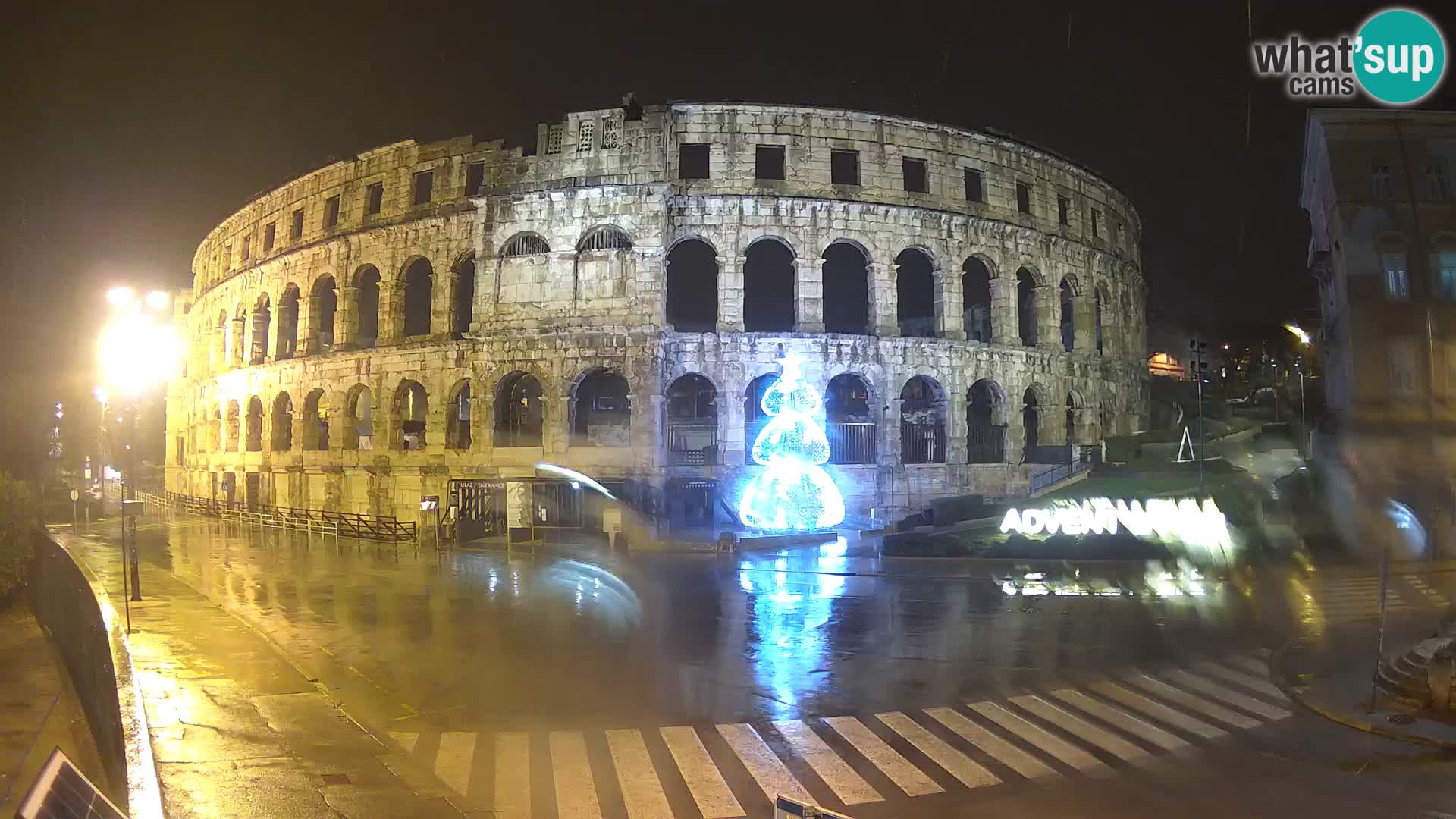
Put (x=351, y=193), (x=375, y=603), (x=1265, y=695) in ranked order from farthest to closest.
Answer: (x=351, y=193)
(x=375, y=603)
(x=1265, y=695)

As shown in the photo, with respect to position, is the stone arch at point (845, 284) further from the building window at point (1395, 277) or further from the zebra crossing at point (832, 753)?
the zebra crossing at point (832, 753)

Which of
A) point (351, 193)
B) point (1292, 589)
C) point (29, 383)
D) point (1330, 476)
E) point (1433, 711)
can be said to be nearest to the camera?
point (1433, 711)

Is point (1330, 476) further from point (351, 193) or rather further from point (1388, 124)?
point (351, 193)

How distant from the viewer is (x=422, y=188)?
3862 cm

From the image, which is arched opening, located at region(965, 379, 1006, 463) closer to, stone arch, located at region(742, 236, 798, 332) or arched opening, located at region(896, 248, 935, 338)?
stone arch, located at region(742, 236, 798, 332)

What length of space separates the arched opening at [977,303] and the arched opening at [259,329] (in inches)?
1554

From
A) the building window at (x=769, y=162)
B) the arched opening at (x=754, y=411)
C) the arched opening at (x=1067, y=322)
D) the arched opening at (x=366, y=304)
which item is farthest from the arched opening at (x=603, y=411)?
the arched opening at (x=1067, y=322)

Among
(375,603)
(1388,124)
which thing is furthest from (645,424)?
(1388,124)

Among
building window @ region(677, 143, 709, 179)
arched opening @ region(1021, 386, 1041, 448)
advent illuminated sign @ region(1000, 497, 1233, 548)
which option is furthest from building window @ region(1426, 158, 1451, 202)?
building window @ region(677, 143, 709, 179)

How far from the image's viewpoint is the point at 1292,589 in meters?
19.9

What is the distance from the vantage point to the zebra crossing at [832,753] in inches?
309

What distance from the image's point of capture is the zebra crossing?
7.84 m

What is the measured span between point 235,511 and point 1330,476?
46918 millimetres

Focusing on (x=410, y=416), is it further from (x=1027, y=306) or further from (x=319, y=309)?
(x=1027, y=306)
